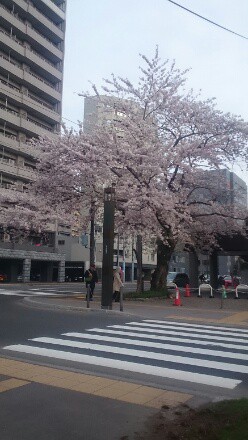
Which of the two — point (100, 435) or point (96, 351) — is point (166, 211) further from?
point (100, 435)

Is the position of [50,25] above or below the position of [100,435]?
above

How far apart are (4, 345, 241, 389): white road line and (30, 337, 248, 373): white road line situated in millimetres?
602

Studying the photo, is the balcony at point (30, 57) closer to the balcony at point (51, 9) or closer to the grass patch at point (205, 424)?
the balcony at point (51, 9)

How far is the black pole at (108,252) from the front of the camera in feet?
50.0

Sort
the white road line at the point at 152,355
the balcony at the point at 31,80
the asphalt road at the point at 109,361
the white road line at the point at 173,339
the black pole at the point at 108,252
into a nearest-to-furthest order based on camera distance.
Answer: the asphalt road at the point at 109,361 → the white road line at the point at 152,355 → the white road line at the point at 173,339 → the black pole at the point at 108,252 → the balcony at the point at 31,80

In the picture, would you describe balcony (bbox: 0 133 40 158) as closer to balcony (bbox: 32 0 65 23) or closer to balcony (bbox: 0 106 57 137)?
balcony (bbox: 0 106 57 137)

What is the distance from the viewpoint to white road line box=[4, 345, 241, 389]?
6.37m

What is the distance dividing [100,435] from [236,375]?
10.9 feet

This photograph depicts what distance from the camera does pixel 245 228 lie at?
2522 cm

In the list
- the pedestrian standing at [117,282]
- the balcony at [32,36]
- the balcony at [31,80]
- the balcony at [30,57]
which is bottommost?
the pedestrian standing at [117,282]

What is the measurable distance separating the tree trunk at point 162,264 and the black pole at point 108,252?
7063 millimetres

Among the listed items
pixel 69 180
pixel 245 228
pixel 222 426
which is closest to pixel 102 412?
pixel 222 426

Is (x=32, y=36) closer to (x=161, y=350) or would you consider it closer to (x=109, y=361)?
(x=161, y=350)

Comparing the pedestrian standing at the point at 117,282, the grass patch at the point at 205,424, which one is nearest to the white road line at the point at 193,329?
the pedestrian standing at the point at 117,282
